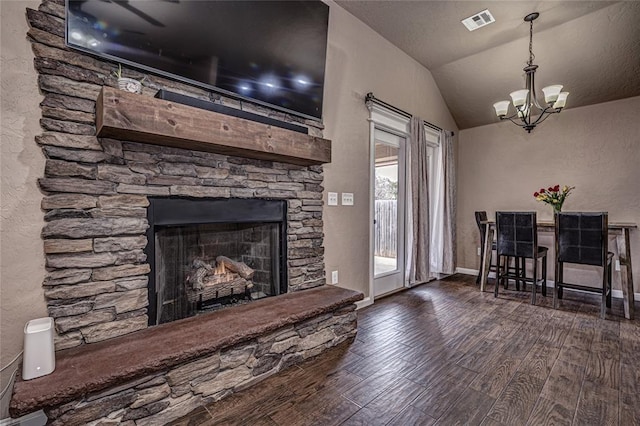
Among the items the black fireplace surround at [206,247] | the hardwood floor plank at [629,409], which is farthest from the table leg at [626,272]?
the black fireplace surround at [206,247]

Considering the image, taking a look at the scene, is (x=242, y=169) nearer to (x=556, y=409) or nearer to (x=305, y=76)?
(x=305, y=76)

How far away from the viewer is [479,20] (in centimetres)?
311

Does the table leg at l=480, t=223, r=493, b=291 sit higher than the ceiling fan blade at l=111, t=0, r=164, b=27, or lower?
lower

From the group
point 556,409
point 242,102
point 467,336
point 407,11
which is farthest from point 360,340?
point 407,11

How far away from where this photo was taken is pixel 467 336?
2.49m

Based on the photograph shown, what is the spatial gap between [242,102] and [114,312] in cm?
160

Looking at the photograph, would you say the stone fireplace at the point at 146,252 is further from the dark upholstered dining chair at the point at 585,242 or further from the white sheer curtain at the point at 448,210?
the white sheer curtain at the point at 448,210

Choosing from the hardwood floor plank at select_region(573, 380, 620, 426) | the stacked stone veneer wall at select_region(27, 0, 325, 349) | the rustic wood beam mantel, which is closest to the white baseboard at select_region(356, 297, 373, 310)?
the rustic wood beam mantel

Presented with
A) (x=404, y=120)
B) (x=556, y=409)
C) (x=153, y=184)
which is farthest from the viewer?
(x=404, y=120)

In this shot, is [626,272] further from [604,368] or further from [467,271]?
[467,271]

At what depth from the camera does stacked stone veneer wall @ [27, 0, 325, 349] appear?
1.51 meters

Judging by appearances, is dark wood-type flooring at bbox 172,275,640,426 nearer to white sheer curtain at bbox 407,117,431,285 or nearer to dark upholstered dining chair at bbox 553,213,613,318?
dark upholstered dining chair at bbox 553,213,613,318

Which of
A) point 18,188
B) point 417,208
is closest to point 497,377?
point 417,208

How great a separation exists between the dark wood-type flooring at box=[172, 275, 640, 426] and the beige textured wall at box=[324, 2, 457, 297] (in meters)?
0.67
